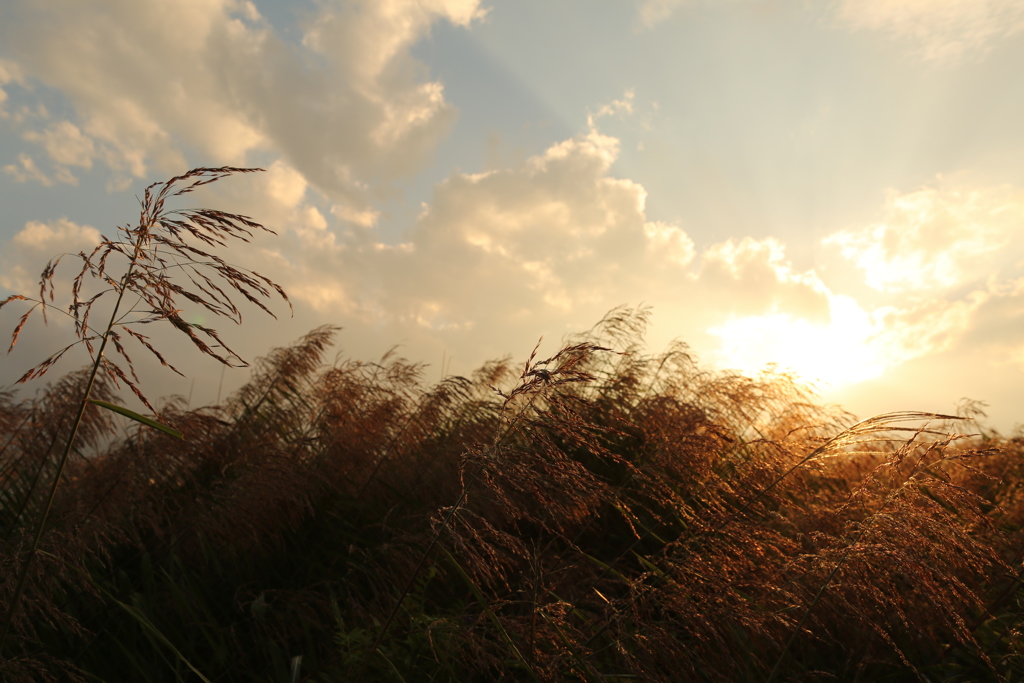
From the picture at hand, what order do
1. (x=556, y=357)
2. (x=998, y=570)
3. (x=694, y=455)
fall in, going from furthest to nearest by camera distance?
(x=998, y=570) → (x=694, y=455) → (x=556, y=357)

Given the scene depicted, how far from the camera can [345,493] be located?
398 centimetres

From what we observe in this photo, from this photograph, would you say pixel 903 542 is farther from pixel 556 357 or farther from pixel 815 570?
pixel 556 357

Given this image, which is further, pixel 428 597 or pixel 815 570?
pixel 428 597

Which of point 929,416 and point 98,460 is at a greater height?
point 929,416

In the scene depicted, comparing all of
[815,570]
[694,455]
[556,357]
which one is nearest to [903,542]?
[815,570]

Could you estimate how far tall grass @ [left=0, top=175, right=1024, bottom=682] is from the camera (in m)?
2.07

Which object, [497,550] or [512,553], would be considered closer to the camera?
[497,550]

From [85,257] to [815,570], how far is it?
2.94 metres

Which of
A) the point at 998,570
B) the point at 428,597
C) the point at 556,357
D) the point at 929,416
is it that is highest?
the point at 998,570

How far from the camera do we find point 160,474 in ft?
11.2

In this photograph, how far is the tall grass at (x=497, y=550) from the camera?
207cm

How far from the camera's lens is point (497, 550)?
8.40ft

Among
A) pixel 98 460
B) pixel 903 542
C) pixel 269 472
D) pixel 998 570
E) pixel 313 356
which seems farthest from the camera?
pixel 313 356

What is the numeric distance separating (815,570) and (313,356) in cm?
438
